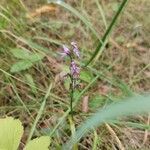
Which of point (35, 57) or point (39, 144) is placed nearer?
point (39, 144)

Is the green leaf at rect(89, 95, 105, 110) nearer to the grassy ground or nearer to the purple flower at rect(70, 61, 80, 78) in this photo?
the grassy ground

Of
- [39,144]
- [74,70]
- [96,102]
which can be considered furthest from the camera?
[96,102]

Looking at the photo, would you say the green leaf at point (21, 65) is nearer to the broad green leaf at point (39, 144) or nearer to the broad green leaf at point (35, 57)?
the broad green leaf at point (35, 57)

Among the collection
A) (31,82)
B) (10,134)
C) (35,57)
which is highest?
(35,57)

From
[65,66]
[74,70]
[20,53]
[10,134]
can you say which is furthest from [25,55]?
[10,134]

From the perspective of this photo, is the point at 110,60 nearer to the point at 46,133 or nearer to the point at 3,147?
the point at 46,133

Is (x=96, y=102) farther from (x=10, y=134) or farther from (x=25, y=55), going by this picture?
(x=10, y=134)

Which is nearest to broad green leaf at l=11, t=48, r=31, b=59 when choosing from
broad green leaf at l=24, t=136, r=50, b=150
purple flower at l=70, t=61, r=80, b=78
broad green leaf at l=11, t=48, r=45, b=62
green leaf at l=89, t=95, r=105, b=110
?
broad green leaf at l=11, t=48, r=45, b=62
